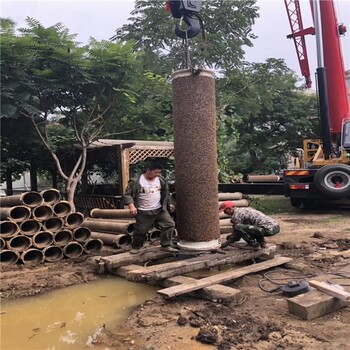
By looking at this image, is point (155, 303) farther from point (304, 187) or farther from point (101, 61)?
point (304, 187)

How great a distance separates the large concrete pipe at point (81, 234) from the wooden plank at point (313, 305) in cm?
399

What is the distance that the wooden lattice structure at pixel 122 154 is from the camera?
10.0 meters

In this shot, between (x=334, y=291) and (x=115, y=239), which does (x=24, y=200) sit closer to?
(x=115, y=239)

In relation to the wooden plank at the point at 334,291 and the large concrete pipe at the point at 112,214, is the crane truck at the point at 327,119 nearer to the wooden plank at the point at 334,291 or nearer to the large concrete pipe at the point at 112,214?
the large concrete pipe at the point at 112,214

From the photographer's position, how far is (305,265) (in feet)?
20.1

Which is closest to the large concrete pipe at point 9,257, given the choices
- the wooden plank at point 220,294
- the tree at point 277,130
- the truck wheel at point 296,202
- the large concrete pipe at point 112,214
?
the large concrete pipe at point 112,214

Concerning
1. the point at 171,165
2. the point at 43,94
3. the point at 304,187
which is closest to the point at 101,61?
the point at 43,94

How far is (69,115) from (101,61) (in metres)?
1.67

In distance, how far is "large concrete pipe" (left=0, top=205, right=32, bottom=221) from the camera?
6.47 metres

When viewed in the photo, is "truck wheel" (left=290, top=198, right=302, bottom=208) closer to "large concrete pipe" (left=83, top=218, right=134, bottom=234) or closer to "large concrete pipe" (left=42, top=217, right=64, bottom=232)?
"large concrete pipe" (left=83, top=218, right=134, bottom=234)

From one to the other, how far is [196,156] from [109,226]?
2.64 m

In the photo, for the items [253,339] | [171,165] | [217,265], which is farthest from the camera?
[171,165]

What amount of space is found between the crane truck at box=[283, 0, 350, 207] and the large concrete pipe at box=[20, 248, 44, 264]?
766 cm

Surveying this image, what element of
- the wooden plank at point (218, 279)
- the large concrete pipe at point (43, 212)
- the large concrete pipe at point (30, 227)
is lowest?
the wooden plank at point (218, 279)
